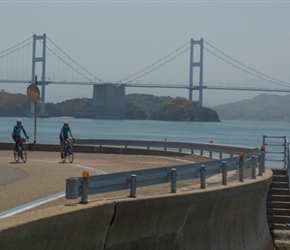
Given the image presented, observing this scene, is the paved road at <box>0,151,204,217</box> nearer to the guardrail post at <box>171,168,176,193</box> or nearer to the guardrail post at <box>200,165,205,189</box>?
the guardrail post at <box>171,168,176,193</box>

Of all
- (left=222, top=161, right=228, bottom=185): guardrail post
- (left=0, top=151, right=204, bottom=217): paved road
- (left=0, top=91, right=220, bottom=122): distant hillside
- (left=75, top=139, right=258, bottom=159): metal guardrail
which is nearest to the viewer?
(left=0, top=151, right=204, bottom=217): paved road

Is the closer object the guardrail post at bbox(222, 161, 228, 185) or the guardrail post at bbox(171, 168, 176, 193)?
the guardrail post at bbox(171, 168, 176, 193)

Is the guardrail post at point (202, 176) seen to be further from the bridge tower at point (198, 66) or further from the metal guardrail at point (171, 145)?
the bridge tower at point (198, 66)

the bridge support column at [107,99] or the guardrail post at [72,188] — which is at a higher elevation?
the bridge support column at [107,99]

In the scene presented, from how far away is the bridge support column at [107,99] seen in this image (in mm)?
133125

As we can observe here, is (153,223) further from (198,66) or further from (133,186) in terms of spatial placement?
(198,66)

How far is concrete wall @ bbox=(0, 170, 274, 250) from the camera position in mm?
7637

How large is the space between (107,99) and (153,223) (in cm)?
12400

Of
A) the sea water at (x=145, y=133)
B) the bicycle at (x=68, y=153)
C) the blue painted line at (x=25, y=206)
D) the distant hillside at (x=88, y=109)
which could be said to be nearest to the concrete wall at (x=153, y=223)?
the blue painted line at (x=25, y=206)

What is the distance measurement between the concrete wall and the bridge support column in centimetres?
11875

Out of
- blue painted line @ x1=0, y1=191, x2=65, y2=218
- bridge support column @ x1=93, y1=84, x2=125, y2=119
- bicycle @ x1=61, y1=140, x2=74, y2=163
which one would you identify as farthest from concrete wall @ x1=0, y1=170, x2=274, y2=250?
bridge support column @ x1=93, y1=84, x2=125, y2=119

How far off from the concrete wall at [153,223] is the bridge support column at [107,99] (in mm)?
118746

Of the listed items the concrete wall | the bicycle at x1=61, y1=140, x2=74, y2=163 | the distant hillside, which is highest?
the distant hillside

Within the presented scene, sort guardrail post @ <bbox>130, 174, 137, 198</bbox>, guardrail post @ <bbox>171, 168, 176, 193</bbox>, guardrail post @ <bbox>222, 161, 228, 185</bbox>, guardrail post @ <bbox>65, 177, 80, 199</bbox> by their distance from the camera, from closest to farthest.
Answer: guardrail post @ <bbox>65, 177, 80, 199</bbox>, guardrail post @ <bbox>130, 174, 137, 198</bbox>, guardrail post @ <bbox>171, 168, 176, 193</bbox>, guardrail post @ <bbox>222, 161, 228, 185</bbox>
